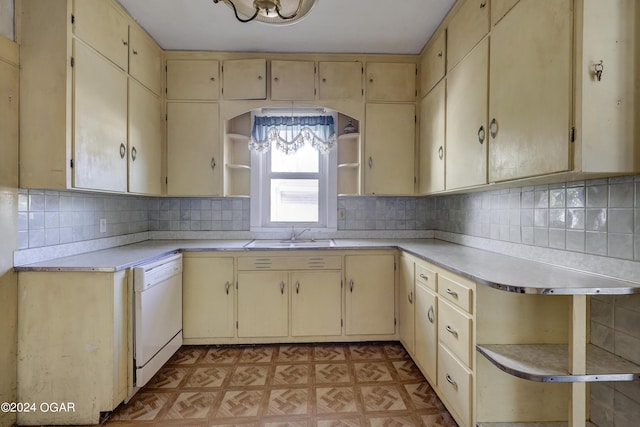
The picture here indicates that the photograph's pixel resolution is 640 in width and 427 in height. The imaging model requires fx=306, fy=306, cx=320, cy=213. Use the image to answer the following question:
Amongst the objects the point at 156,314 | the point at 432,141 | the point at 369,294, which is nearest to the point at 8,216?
the point at 156,314

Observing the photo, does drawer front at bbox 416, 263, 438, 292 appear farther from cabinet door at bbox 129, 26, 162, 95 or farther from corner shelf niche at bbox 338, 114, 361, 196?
cabinet door at bbox 129, 26, 162, 95

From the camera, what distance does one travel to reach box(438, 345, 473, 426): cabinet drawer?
1507mm

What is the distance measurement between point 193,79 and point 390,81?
1.79 metres

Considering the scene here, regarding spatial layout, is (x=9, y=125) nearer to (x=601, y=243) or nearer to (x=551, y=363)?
(x=551, y=363)

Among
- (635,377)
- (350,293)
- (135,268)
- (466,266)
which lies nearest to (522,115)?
(466,266)

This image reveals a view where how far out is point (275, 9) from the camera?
1472 millimetres

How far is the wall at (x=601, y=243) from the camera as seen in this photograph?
1.30m

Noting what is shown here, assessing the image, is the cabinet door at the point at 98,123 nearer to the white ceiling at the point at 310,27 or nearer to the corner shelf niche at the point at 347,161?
the white ceiling at the point at 310,27

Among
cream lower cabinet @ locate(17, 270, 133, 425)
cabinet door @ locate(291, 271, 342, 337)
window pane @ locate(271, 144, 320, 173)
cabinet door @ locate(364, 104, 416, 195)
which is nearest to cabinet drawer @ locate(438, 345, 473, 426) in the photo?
cabinet door @ locate(291, 271, 342, 337)

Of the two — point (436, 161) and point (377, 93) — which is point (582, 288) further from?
point (377, 93)

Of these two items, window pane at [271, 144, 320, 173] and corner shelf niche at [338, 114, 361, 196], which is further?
window pane at [271, 144, 320, 173]

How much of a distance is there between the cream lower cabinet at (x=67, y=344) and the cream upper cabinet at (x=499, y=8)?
2.55 meters

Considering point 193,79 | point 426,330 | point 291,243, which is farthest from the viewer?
point 291,243

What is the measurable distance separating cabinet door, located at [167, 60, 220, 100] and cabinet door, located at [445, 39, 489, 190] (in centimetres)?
199
